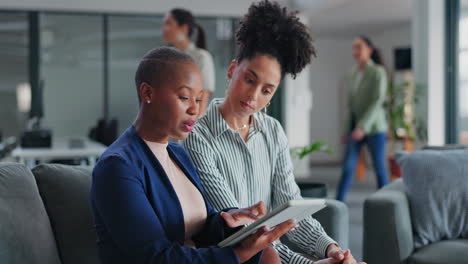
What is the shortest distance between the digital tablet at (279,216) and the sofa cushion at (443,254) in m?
1.35

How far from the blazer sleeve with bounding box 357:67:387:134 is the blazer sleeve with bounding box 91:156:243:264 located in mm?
3928

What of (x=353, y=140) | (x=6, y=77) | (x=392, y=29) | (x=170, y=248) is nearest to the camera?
(x=170, y=248)

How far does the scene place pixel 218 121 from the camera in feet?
5.73

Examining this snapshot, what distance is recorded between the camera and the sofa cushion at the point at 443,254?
7.68 ft

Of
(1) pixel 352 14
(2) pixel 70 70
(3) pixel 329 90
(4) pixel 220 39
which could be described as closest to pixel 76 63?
(2) pixel 70 70

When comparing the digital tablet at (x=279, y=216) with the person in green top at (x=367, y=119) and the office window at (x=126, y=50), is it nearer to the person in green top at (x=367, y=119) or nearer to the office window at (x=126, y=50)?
the person in green top at (x=367, y=119)

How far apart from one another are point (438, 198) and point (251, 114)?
1.23 m

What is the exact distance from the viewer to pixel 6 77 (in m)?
8.12

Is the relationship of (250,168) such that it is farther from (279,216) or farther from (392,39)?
(392,39)

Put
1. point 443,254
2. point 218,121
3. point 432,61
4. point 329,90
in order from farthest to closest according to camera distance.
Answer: point 329,90 → point 432,61 → point 443,254 → point 218,121

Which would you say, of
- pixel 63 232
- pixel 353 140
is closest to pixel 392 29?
pixel 353 140

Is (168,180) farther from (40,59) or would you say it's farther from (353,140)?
(40,59)

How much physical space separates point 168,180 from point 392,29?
10.5 meters

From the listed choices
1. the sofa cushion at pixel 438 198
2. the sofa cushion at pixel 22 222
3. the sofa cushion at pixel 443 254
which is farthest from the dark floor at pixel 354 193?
the sofa cushion at pixel 22 222
